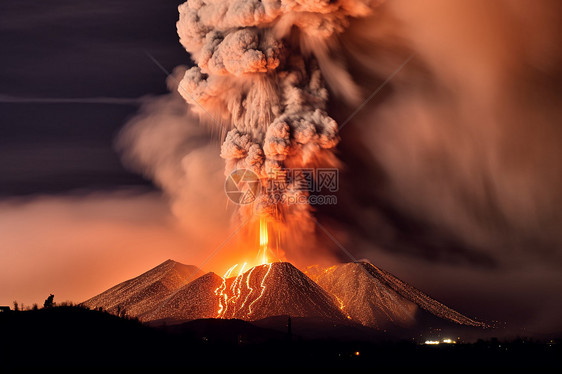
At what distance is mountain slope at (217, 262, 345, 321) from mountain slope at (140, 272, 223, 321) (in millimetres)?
1383

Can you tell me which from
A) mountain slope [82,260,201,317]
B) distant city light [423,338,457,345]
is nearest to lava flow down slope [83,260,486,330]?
mountain slope [82,260,201,317]

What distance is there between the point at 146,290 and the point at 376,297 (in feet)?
→ 118

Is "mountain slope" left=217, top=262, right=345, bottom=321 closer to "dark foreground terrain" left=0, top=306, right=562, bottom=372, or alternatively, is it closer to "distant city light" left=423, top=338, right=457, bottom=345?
"dark foreground terrain" left=0, top=306, right=562, bottom=372

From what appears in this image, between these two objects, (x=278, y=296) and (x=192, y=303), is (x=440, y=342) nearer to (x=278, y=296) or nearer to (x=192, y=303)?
(x=278, y=296)

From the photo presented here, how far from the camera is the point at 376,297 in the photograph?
114m

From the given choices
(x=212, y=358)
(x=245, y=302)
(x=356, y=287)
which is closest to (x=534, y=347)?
(x=356, y=287)

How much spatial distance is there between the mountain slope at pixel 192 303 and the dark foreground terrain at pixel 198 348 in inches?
446

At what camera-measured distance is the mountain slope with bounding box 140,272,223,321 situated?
98938mm

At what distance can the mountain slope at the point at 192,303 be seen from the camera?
9894cm

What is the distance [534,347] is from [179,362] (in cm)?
5642

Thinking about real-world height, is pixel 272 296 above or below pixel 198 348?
above

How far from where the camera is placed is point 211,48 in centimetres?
9612

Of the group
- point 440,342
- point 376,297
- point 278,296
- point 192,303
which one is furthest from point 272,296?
point 440,342

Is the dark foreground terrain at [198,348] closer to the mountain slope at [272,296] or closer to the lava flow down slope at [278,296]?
the mountain slope at [272,296]
